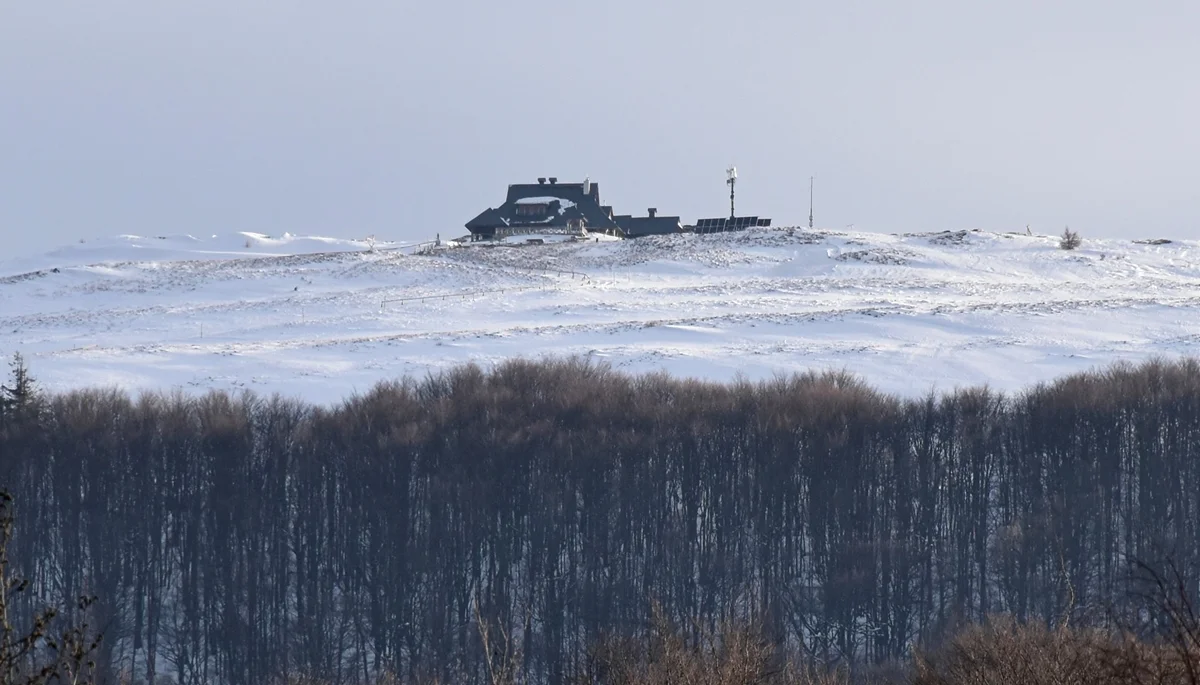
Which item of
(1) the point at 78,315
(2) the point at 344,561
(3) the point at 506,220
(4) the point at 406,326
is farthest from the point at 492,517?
(3) the point at 506,220

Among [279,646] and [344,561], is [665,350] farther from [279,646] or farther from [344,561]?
[279,646]

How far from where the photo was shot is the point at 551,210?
256ft

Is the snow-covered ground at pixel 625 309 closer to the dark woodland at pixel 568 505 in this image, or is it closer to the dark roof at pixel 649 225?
the dark woodland at pixel 568 505

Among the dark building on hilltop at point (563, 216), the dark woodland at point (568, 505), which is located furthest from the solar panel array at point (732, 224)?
the dark woodland at point (568, 505)

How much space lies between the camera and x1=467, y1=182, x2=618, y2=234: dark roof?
76.8m

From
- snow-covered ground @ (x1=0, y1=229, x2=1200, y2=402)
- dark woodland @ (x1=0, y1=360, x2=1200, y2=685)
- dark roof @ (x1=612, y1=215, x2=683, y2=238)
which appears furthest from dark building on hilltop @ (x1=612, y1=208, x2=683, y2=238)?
dark woodland @ (x1=0, y1=360, x2=1200, y2=685)

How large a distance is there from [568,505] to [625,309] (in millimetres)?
14196

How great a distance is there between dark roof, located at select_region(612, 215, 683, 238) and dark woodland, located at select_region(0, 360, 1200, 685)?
48.1 m

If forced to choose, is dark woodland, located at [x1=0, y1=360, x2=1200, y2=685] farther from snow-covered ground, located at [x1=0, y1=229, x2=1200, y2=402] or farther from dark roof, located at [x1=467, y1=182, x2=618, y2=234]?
dark roof, located at [x1=467, y1=182, x2=618, y2=234]

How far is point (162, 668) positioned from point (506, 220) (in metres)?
50.6

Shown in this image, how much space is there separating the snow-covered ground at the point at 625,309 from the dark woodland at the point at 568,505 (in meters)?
2.60

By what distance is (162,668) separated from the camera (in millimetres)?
29516

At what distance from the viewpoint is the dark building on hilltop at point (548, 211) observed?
251 ft

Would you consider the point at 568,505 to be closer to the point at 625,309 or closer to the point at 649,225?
the point at 625,309
